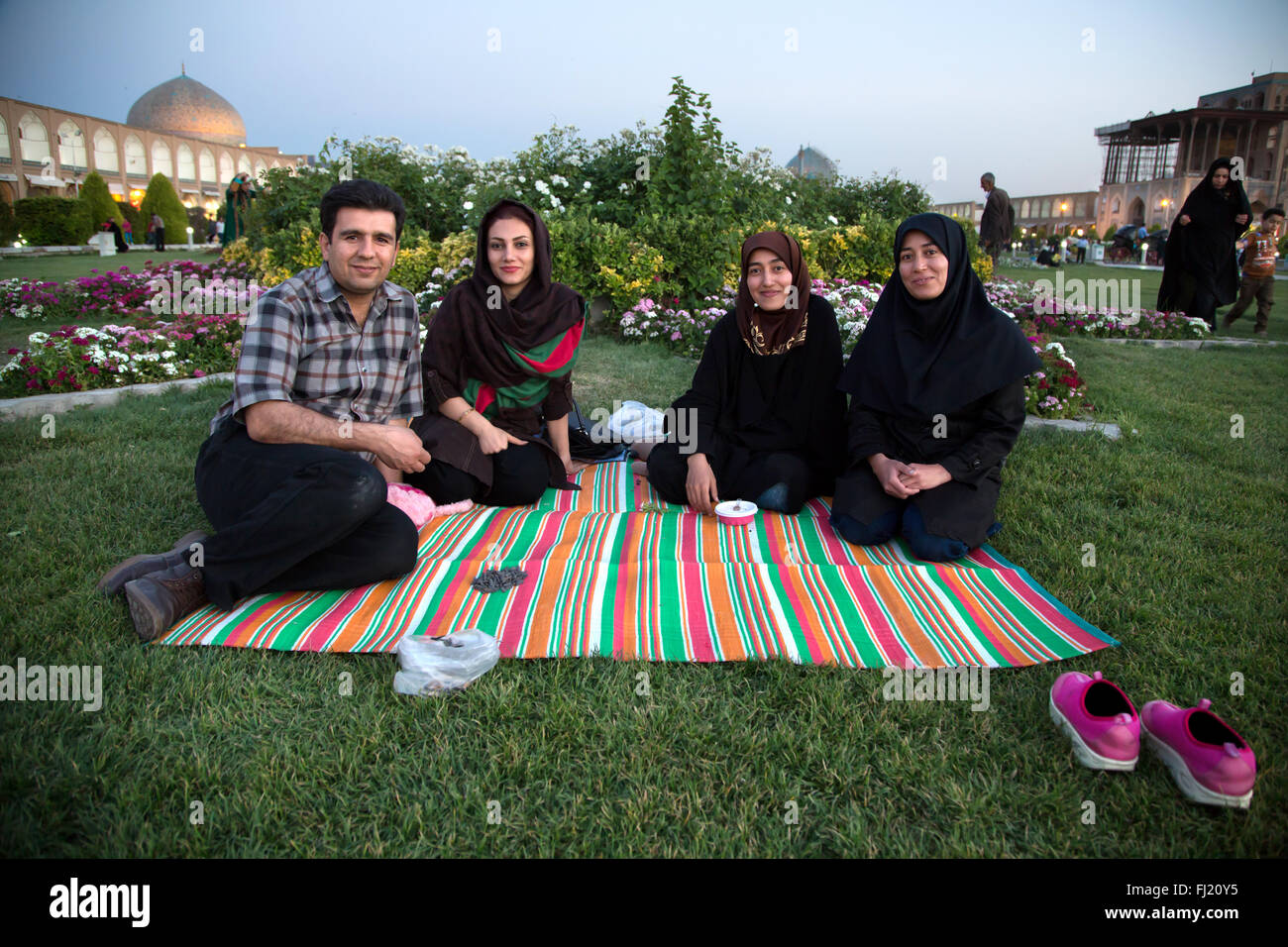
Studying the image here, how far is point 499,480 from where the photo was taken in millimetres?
3357

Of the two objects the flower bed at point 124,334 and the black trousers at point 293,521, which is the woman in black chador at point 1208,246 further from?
the flower bed at point 124,334

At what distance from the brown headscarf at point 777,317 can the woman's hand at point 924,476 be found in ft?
2.67

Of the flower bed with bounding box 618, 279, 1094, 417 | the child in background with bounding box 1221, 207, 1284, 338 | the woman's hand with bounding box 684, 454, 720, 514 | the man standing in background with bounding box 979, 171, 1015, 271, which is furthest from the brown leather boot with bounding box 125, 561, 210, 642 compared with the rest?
the man standing in background with bounding box 979, 171, 1015, 271

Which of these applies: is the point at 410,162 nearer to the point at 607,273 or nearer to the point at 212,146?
the point at 607,273

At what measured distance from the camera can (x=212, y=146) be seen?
45.2 meters

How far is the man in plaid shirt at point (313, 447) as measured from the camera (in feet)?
7.61

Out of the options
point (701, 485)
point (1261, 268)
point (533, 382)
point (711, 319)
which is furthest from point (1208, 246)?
point (533, 382)

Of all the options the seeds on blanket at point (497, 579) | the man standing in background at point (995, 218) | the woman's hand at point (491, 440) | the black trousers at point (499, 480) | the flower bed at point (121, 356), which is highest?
the man standing in background at point (995, 218)

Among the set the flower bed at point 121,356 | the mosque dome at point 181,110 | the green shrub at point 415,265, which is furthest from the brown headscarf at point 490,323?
the mosque dome at point 181,110

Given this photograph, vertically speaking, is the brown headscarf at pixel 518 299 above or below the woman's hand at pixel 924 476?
above

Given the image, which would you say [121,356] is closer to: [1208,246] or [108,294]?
[108,294]

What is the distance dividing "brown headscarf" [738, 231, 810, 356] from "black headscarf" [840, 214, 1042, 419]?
0.29 metres
